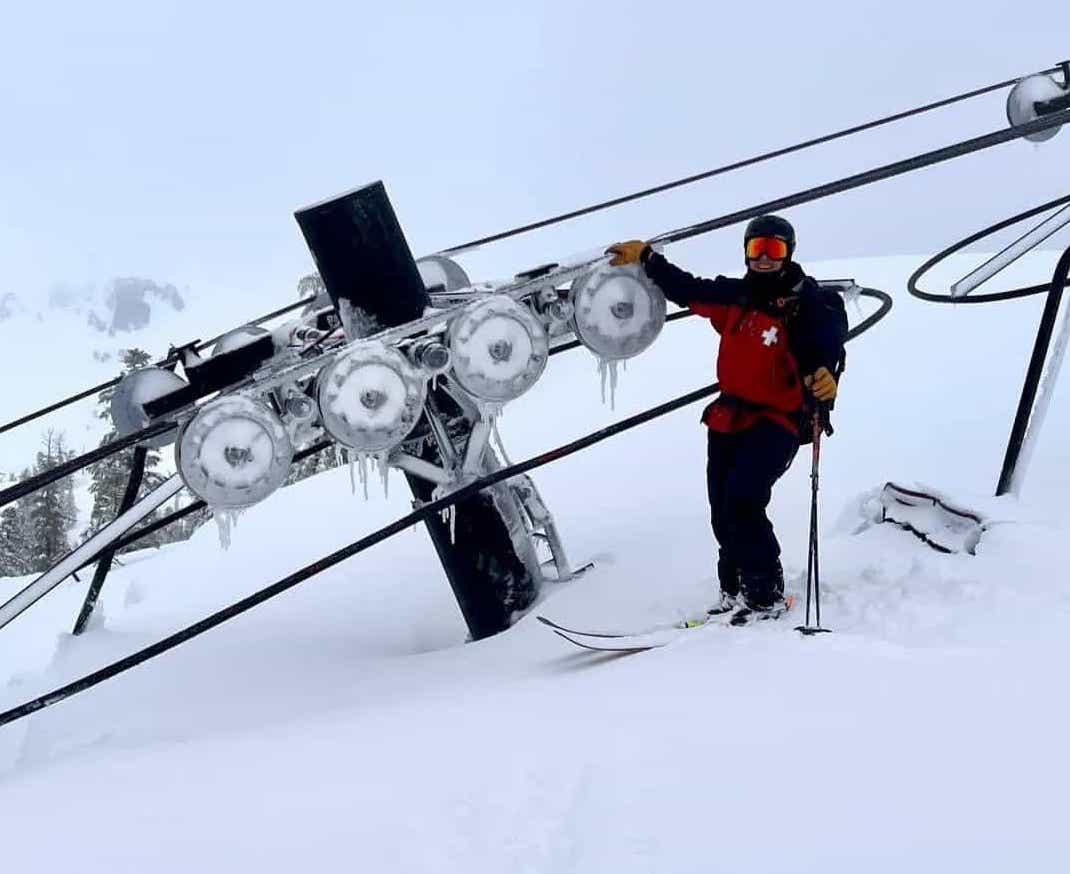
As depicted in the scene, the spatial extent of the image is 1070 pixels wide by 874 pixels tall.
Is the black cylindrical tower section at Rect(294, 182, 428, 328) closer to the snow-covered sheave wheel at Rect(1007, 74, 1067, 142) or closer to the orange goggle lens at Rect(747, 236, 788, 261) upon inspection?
the orange goggle lens at Rect(747, 236, 788, 261)

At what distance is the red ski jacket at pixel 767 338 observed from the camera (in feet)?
15.6

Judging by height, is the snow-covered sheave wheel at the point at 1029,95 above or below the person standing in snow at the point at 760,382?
above

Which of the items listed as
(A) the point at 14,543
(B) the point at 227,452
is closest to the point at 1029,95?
(B) the point at 227,452

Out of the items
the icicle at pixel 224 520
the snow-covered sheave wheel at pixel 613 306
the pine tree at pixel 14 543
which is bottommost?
the pine tree at pixel 14 543

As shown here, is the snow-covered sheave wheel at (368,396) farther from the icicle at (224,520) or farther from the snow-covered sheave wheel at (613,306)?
the snow-covered sheave wheel at (613,306)

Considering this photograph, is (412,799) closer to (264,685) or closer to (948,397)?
(264,685)

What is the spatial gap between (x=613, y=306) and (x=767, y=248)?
3.35 ft

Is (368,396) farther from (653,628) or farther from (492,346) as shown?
(653,628)

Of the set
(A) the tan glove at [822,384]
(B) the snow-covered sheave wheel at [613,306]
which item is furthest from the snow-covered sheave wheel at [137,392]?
(A) the tan glove at [822,384]

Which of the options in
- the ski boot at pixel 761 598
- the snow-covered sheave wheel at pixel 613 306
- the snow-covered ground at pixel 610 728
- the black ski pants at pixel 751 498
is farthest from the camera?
the snow-covered sheave wheel at pixel 613 306

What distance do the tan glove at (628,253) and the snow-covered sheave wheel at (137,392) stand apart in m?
2.83

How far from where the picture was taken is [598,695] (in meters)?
3.93

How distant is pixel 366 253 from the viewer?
573 cm

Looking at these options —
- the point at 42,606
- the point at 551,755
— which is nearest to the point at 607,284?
the point at 551,755
